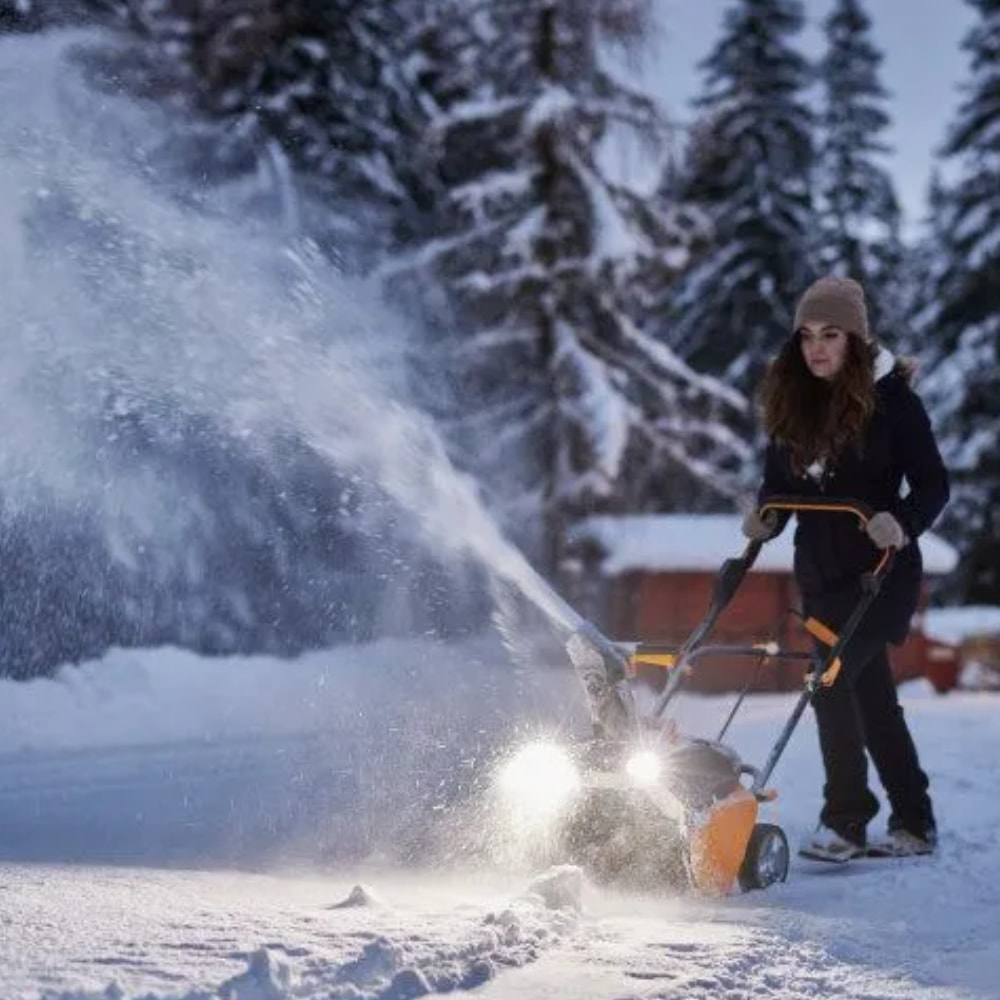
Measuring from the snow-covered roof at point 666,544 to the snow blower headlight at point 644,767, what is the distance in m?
13.8

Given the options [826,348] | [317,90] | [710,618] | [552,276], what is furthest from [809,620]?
[317,90]

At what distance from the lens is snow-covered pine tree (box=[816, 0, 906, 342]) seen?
111ft

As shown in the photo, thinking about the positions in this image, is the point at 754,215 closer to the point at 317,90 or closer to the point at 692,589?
the point at 317,90

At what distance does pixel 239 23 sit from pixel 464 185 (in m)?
5.64

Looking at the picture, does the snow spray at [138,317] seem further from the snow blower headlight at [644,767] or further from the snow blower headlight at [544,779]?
the snow blower headlight at [644,767]

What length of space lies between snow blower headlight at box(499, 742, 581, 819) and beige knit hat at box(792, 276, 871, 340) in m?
1.79

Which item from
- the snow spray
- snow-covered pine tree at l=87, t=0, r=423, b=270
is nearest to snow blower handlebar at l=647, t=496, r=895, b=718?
the snow spray

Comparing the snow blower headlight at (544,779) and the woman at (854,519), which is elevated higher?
the woman at (854,519)

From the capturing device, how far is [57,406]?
1148cm

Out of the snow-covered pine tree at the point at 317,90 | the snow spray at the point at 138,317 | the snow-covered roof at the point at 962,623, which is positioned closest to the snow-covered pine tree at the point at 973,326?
the snow-covered roof at the point at 962,623

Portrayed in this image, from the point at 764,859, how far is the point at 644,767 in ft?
1.97

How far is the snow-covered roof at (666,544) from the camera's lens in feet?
61.4

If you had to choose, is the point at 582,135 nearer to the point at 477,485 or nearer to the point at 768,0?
the point at 477,485

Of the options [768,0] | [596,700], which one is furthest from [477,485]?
[768,0]
